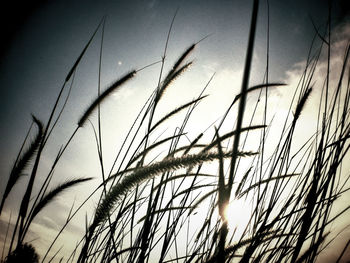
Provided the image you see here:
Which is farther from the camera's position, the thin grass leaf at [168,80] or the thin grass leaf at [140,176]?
the thin grass leaf at [168,80]

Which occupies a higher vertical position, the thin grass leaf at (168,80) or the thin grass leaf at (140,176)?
the thin grass leaf at (168,80)

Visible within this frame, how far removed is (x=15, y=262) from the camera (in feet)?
4.12

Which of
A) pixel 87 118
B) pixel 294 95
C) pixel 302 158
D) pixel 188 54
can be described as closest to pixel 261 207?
pixel 302 158

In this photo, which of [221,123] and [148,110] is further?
[148,110]

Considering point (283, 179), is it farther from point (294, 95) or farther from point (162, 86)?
point (162, 86)

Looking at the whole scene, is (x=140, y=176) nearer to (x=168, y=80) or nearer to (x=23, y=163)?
(x=168, y=80)

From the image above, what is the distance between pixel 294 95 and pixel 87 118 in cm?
158

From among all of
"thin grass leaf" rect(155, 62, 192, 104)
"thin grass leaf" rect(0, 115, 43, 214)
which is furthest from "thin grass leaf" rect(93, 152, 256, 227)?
"thin grass leaf" rect(0, 115, 43, 214)

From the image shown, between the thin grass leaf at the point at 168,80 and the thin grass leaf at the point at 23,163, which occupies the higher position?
the thin grass leaf at the point at 168,80

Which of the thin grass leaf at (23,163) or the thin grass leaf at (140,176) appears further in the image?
the thin grass leaf at (23,163)

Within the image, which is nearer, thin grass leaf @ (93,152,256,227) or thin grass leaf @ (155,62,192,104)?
thin grass leaf @ (93,152,256,227)

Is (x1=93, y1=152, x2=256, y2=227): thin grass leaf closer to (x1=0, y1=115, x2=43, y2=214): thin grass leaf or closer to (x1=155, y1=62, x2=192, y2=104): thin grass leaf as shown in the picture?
(x1=155, y1=62, x2=192, y2=104): thin grass leaf

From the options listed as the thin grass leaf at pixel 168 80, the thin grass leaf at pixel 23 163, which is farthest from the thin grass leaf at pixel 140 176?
the thin grass leaf at pixel 23 163

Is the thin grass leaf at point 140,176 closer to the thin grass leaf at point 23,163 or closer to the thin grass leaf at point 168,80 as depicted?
the thin grass leaf at point 168,80
